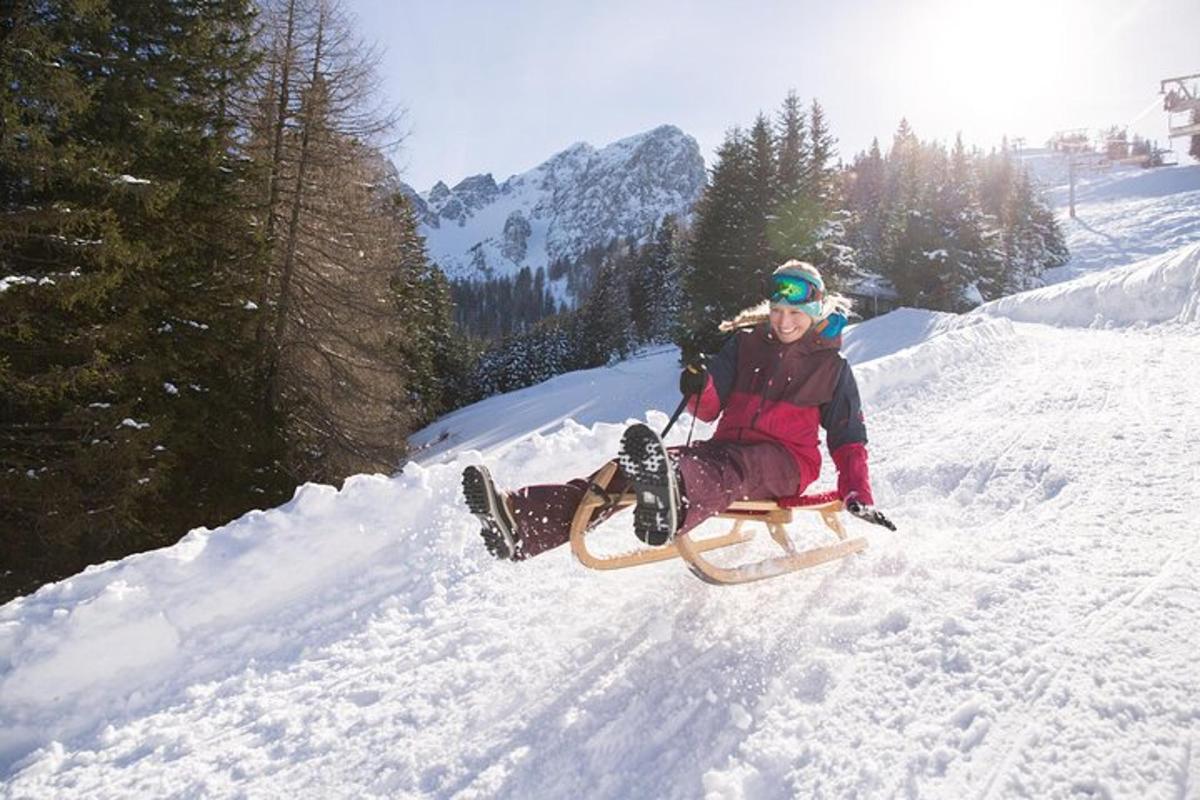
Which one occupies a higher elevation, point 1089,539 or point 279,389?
point 279,389

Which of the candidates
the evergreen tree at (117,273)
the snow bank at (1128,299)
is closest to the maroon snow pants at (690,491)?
the evergreen tree at (117,273)

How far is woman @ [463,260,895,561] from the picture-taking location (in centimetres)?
286

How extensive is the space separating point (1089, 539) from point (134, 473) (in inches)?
347

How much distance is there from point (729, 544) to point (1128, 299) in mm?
17808

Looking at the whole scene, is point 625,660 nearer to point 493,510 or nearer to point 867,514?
point 493,510

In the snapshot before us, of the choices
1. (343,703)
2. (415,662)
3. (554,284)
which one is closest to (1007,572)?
(415,662)

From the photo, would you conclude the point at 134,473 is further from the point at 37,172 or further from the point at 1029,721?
the point at 1029,721

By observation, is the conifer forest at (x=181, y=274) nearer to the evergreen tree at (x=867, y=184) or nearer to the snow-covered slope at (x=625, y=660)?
the snow-covered slope at (x=625, y=660)

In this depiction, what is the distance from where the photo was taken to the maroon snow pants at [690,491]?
9.75 ft

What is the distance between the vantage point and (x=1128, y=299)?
16219 mm

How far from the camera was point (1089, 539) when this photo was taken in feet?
11.6

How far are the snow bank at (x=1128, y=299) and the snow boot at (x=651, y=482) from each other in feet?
49.9

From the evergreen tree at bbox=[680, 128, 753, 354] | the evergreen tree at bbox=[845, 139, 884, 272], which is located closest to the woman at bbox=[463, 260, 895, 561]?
the evergreen tree at bbox=[680, 128, 753, 354]

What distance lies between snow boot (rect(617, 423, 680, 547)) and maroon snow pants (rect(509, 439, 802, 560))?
0.10 m
